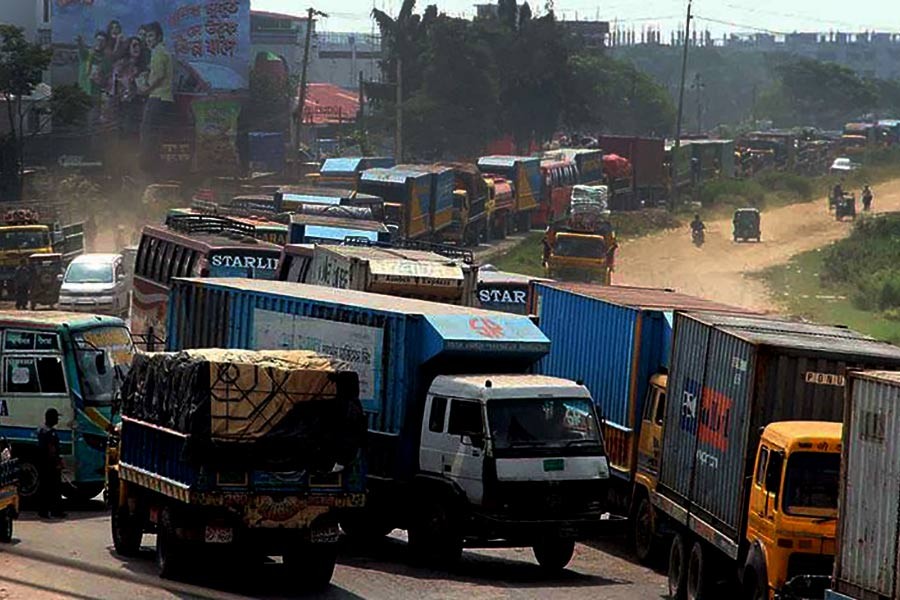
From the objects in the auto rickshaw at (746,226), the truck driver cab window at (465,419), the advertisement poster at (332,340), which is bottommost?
the auto rickshaw at (746,226)

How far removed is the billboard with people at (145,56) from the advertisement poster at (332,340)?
80.0 meters

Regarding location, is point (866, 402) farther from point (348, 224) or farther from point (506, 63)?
point (506, 63)

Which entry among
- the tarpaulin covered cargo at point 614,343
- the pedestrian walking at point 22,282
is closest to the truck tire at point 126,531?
the tarpaulin covered cargo at point 614,343

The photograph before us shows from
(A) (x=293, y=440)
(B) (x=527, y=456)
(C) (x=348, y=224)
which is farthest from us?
(C) (x=348, y=224)

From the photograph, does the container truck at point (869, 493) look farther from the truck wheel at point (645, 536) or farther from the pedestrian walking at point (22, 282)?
the pedestrian walking at point (22, 282)

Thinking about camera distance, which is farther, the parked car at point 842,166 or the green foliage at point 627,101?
the green foliage at point 627,101

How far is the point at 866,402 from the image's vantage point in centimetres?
1366

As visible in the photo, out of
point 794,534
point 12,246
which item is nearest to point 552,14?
point 12,246

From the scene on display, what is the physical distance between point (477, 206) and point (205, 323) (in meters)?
50.4

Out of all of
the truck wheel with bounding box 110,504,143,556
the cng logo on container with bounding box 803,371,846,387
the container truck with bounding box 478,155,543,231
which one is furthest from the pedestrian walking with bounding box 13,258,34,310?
the container truck with bounding box 478,155,543,231

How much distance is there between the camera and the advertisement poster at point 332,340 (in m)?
20.3

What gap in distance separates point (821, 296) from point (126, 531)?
4703 centimetres

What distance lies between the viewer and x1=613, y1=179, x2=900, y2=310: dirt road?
6519 centimetres

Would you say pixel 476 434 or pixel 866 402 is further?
pixel 476 434
